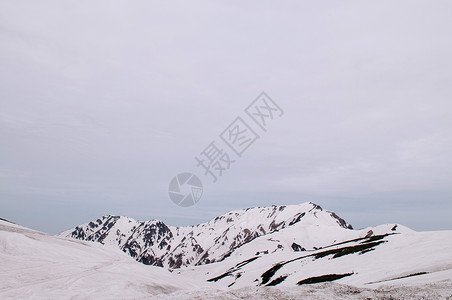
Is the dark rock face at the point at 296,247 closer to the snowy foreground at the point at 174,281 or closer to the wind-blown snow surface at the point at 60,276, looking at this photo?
the snowy foreground at the point at 174,281

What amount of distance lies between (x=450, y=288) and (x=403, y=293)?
2.47 m

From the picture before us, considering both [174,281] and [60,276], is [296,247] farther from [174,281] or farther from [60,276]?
[60,276]

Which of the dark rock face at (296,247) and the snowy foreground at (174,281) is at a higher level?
the snowy foreground at (174,281)

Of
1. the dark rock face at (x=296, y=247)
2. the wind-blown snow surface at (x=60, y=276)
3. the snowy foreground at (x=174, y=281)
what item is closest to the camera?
the snowy foreground at (x=174, y=281)

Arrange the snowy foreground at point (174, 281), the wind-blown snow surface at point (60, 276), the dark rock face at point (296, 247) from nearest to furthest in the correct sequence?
the snowy foreground at point (174, 281) → the wind-blown snow surface at point (60, 276) → the dark rock face at point (296, 247)

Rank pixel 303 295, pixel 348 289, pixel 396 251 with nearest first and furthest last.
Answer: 1. pixel 303 295
2. pixel 348 289
3. pixel 396 251

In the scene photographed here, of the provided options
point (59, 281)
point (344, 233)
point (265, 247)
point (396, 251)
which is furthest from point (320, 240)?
point (59, 281)

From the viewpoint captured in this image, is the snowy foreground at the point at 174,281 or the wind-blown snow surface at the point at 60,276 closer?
the snowy foreground at the point at 174,281

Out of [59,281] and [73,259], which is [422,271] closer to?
[59,281]

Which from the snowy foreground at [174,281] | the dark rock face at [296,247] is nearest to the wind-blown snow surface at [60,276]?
the snowy foreground at [174,281]

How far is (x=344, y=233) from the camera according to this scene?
189875 millimetres

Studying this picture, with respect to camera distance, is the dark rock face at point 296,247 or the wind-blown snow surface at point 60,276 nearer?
the wind-blown snow surface at point 60,276

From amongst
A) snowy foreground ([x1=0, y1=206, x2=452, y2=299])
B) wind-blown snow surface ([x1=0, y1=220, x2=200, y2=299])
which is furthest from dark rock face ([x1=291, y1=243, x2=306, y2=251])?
wind-blown snow surface ([x1=0, y1=220, x2=200, y2=299])

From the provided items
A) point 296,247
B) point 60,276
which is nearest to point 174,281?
point 60,276
